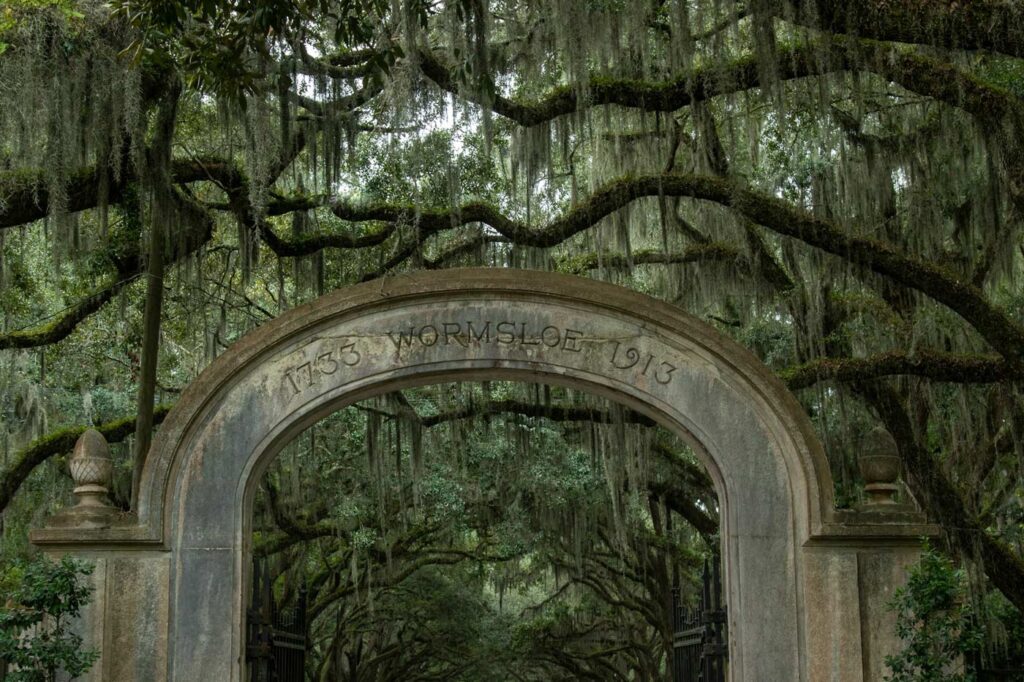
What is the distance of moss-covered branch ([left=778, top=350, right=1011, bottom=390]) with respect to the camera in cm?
1081

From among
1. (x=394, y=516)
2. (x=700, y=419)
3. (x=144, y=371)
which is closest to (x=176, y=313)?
(x=144, y=371)

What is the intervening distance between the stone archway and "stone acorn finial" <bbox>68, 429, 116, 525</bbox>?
15cm

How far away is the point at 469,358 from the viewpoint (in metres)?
8.25

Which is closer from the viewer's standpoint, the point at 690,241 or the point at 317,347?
the point at 317,347

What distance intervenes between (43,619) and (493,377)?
118 inches

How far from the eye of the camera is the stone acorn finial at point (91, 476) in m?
7.96

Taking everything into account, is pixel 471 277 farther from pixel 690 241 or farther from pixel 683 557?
pixel 683 557

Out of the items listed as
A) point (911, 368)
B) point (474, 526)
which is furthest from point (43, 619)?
point (474, 526)

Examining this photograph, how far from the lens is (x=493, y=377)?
27.8 feet

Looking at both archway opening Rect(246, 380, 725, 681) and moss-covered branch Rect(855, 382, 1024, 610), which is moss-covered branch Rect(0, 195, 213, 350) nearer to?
archway opening Rect(246, 380, 725, 681)

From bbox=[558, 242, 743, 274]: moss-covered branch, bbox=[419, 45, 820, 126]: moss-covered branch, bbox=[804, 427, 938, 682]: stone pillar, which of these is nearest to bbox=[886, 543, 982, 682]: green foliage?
bbox=[804, 427, 938, 682]: stone pillar

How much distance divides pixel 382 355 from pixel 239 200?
4.77 metres

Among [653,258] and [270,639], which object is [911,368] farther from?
[270,639]

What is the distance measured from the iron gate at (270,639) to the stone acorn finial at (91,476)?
103 cm
